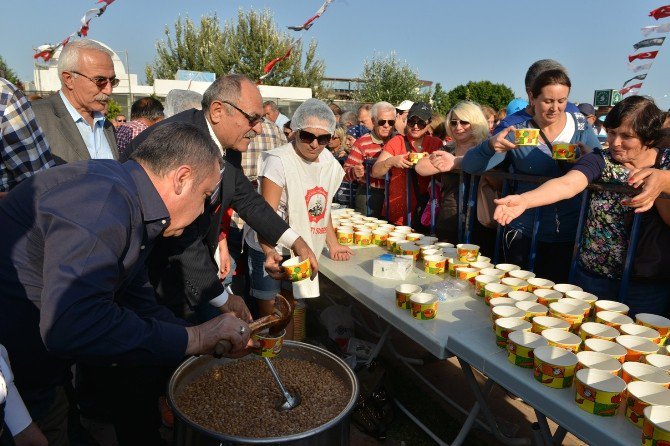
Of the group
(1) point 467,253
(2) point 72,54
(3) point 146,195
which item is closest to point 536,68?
(1) point 467,253

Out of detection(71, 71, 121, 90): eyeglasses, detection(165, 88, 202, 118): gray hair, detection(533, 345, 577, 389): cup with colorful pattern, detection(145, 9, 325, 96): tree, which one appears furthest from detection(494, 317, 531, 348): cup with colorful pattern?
detection(145, 9, 325, 96): tree

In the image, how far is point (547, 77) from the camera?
98.0 inches

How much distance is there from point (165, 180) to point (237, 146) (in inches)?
44.7

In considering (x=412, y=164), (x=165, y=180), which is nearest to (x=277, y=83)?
(x=412, y=164)

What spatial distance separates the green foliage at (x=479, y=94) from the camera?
28.6 m

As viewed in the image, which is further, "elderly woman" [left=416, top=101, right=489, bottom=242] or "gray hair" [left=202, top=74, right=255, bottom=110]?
"elderly woman" [left=416, top=101, right=489, bottom=242]

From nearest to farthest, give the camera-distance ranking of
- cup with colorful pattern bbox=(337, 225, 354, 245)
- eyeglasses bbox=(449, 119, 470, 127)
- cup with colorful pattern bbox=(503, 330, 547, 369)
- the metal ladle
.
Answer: cup with colorful pattern bbox=(503, 330, 547, 369) < the metal ladle < cup with colorful pattern bbox=(337, 225, 354, 245) < eyeglasses bbox=(449, 119, 470, 127)

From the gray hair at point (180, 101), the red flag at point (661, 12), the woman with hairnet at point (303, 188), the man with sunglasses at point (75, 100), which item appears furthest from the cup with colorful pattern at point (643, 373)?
the red flag at point (661, 12)

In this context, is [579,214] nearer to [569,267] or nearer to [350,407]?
[569,267]

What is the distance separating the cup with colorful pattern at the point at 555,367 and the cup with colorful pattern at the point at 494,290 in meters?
0.55

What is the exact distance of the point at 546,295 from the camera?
1969 millimetres

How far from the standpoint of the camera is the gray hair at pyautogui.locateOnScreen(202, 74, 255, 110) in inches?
93.9

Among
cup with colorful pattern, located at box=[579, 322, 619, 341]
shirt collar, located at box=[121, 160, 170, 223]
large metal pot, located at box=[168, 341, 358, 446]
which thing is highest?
shirt collar, located at box=[121, 160, 170, 223]

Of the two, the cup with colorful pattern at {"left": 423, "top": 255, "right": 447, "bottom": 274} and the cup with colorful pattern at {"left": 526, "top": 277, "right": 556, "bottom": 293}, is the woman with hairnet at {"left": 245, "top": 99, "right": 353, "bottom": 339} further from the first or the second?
the cup with colorful pattern at {"left": 526, "top": 277, "right": 556, "bottom": 293}
